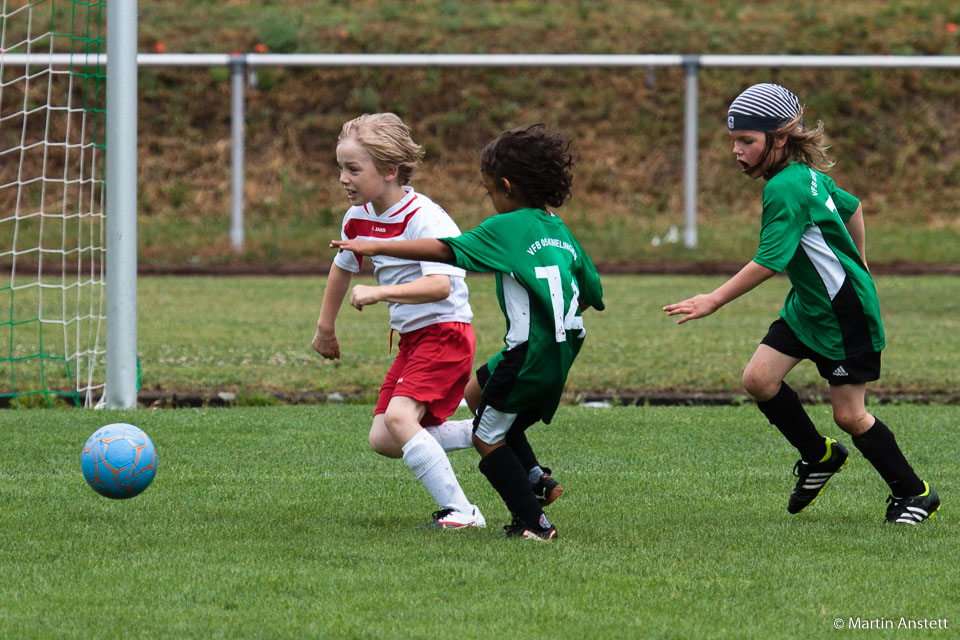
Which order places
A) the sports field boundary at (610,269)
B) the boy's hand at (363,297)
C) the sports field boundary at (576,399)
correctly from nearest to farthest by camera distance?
the boy's hand at (363,297)
the sports field boundary at (576,399)
the sports field boundary at (610,269)

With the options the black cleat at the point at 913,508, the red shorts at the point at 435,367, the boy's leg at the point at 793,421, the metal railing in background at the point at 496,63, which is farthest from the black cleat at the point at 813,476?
the metal railing in background at the point at 496,63

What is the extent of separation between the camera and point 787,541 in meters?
4.30

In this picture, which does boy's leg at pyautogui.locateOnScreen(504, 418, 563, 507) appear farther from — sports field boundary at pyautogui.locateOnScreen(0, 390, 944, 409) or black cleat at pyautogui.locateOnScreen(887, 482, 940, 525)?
sports field boundary at pyautogui.locateOnScreen(0, 390, 944, 409)

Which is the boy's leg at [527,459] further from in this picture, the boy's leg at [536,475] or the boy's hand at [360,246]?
the boy's hand at [360,246]

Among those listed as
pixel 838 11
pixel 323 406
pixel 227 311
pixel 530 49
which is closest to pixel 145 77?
pixel 530 49

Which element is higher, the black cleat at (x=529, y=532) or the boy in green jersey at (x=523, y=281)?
the boy in green jersey at (x=523, y=281)

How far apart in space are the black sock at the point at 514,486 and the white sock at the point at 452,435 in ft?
1.58

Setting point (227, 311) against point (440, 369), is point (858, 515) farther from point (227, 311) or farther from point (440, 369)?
point (227, 311)

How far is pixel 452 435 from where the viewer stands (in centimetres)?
483

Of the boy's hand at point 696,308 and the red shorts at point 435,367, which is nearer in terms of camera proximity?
the boy's hand at point 696,308

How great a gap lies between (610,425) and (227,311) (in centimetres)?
689

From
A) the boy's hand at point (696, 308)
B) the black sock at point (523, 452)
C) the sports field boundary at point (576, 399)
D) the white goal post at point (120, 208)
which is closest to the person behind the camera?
the boy's hand at point (696, 308)

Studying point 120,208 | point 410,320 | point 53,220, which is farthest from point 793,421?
point 53,220

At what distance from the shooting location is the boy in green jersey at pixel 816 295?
15.1ft
